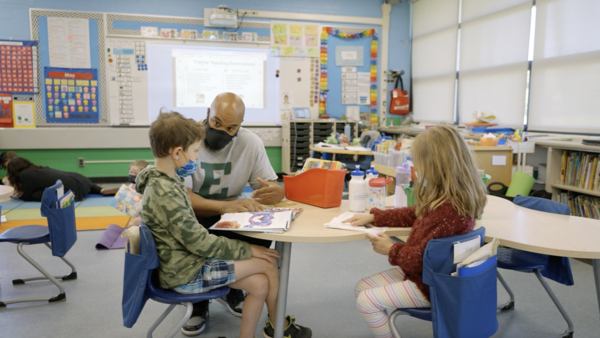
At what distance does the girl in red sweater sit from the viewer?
59.8 inches

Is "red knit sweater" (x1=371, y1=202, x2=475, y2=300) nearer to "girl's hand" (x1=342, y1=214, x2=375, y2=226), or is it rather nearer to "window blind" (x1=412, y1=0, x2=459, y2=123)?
"girl's hand" (x1=342, y1=214, x2=375, y2=226)

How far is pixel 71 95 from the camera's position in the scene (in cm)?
613

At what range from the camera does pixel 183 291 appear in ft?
5.31

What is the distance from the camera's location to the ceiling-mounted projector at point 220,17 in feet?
20.7

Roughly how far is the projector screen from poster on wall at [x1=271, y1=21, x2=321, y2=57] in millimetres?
197

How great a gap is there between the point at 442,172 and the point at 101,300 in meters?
2.07

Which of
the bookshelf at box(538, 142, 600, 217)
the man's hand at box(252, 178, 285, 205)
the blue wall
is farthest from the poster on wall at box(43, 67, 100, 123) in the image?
the bookshelf at box(538, 142, 600, 217)

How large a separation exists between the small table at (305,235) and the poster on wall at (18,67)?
18.7ft

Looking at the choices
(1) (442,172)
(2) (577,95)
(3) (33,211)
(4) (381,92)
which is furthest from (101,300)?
(4) (381,92)

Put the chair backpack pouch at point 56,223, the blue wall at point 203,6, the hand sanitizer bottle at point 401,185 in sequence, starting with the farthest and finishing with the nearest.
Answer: the blue wall at point 203,6
the chair backpack pouch at point 56,223
the hand sanitizer bottle at point 401,185

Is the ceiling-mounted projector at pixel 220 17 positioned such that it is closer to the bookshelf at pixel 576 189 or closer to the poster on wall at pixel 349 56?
the poster on wall at pixel 349 56

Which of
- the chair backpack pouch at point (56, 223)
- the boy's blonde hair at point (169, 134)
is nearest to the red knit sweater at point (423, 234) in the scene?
the boy's blonde hair at point (169, 134)

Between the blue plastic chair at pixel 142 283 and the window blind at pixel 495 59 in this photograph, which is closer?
Result: the blue plastic chair at pixel 142 283

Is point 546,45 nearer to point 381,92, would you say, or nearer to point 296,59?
point 381,92
